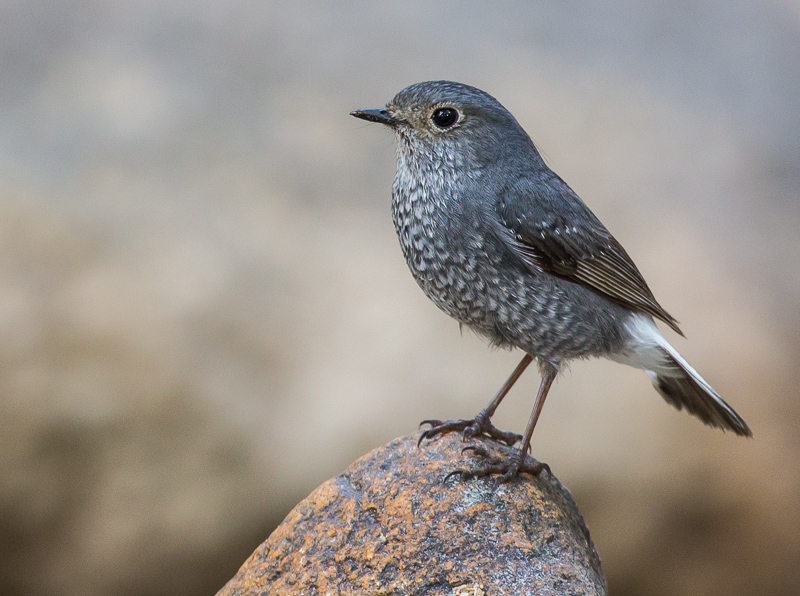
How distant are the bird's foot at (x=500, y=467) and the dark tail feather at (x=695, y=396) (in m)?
0.86

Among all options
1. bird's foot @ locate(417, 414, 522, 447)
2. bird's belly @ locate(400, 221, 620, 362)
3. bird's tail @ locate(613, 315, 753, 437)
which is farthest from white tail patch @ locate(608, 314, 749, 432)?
bird's foot @ locate(417, 414, 522, 447)

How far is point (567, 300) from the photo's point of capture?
3654 mm

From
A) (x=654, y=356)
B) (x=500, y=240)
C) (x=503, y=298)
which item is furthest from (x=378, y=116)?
(x=654, y=356)

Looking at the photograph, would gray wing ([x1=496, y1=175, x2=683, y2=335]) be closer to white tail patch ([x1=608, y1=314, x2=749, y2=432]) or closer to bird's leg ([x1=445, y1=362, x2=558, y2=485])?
white tail patch ([x1=608, y1=314, x2=749, y2=432])

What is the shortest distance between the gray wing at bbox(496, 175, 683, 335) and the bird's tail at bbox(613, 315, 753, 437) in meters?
0.10

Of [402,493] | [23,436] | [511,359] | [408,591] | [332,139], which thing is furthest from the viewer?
[332,139]

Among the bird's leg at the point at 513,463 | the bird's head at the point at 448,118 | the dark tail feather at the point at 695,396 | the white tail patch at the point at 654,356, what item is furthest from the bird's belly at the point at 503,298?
the dark tail feather at the point at 695,396

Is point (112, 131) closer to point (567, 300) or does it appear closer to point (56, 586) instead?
point (56, 586)

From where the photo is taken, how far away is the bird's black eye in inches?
144

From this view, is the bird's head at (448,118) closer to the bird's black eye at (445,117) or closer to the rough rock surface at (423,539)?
the bird's black eye at (445,117)

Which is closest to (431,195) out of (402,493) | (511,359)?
(402,493)

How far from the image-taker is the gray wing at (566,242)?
11.8 feet

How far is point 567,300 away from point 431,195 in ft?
2.40

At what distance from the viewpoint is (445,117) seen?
144 inches
